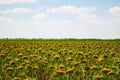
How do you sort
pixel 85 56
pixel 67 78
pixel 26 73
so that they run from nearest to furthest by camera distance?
1. pixel 67 78
2. pixel 26 73
3. pixel 85 56

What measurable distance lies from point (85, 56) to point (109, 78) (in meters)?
3.67

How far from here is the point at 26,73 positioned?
32.0ft

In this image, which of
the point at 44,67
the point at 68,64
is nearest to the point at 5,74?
the point at 44,67

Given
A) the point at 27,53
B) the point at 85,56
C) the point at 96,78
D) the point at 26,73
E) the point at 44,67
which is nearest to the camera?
the point at 96,78

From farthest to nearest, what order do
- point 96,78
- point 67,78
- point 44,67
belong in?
point 44,67
point 67,78
point 96,78

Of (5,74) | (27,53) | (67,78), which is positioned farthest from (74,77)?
(27,53)

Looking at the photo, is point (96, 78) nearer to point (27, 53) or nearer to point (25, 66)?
point (25, 66)

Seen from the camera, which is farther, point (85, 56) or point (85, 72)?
point (85, 56)

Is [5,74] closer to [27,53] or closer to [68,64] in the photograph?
[68,64]

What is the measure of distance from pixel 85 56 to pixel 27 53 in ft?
12.0

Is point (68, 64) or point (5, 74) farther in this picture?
point (68, 64)

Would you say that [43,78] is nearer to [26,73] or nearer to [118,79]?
[26,73]

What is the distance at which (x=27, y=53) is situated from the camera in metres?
15.0

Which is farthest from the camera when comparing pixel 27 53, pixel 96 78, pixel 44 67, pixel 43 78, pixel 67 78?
pixel 27 53
